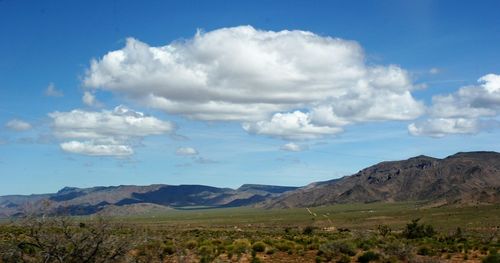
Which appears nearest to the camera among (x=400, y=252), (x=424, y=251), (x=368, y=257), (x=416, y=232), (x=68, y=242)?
(x=68, y=242)

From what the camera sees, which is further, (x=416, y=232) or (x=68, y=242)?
(x=416, y=232)

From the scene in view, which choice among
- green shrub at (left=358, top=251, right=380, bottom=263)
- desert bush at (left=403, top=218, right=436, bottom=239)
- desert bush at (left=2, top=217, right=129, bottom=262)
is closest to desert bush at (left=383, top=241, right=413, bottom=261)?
green shrub at (left=358, top=251, right=380, bottom=263)

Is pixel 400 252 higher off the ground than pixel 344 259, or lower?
higher

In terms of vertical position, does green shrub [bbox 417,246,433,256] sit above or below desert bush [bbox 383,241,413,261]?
below

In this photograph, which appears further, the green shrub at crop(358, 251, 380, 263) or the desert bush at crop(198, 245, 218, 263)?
the desert bush at crop(198, 245, 218, 263)

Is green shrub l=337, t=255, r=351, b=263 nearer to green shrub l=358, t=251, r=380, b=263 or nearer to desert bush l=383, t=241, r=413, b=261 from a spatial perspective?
green shrub l=358, t=251, r=380, b=263

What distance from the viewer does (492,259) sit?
1056 inches

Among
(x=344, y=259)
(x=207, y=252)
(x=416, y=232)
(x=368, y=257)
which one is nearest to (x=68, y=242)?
(x=207, y=252)

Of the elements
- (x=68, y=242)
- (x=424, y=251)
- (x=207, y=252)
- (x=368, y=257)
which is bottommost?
(x=424, y=251)

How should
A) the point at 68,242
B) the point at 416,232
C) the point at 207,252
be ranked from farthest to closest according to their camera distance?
the point at 416,232 → the point at 207,252 → the point at 68,242

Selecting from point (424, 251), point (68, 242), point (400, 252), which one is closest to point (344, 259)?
point (400, 252)

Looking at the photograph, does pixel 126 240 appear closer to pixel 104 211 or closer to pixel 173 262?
pixel 104 211

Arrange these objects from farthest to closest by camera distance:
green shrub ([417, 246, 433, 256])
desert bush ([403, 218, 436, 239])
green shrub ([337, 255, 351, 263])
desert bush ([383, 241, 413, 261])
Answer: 1. desert bush ([403, 218, 436, 239])
2. green shrub ([417, 246, 433, 256])
3. desert bush ([383, 241, 413, 261])
4. green shrub ([337, 255, 351, 263])

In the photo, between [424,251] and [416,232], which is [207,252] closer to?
[424,251]
